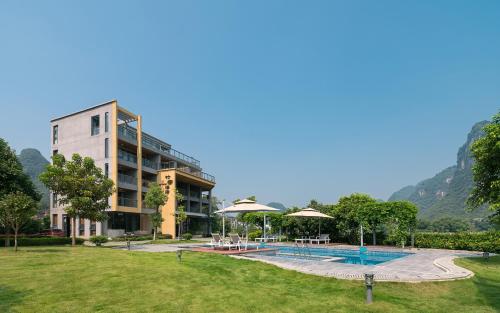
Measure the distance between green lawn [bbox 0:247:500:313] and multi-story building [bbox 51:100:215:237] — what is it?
24176mm

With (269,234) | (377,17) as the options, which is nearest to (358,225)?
(269,234)

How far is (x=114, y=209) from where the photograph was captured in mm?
32781

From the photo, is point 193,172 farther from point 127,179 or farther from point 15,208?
point 15,208

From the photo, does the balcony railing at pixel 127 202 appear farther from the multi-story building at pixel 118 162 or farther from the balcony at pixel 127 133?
the balcony at pixel 127 133

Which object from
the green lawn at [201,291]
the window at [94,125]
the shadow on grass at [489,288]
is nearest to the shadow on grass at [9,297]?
the green lawn at [201,291]

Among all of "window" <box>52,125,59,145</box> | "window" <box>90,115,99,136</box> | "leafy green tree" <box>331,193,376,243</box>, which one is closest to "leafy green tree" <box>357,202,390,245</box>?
"leafy green tree" <box>331,193,376,243</box>

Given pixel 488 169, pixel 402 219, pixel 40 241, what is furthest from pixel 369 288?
pixel 40 241

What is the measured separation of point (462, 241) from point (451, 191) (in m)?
116

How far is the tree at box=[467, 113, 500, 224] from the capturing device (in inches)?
527

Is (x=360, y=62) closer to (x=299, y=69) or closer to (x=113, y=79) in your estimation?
(x=299, y=69)

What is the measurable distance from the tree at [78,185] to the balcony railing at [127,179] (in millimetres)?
12585

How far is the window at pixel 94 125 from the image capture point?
118ft

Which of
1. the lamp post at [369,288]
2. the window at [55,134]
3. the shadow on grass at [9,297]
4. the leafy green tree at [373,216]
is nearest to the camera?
the shadow on grass at [9,297]

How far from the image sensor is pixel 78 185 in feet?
68.2
